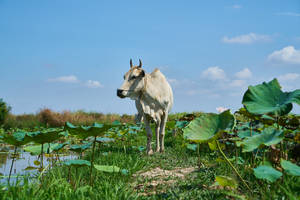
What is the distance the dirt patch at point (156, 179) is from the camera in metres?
3.07

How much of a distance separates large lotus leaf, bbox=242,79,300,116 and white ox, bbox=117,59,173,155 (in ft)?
9.25

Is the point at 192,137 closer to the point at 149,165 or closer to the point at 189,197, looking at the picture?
the point at 189,197

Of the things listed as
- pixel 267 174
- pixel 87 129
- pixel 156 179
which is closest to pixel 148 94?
pixel 156 179

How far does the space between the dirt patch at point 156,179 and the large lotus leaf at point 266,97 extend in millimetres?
1328

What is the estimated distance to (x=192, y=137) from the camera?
242 centimetres

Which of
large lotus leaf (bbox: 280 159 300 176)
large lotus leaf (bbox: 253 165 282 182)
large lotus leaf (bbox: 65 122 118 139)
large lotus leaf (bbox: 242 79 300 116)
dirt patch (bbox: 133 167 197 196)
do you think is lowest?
dirt patch (bbox: 133 167 197 196)

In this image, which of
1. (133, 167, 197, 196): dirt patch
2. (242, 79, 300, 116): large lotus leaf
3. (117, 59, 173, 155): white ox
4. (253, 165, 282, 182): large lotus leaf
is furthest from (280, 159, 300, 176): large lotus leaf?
(117, 59, 173, 155): white ox

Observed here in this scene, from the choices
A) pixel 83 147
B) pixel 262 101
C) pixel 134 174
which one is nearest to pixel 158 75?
pixel 134 174

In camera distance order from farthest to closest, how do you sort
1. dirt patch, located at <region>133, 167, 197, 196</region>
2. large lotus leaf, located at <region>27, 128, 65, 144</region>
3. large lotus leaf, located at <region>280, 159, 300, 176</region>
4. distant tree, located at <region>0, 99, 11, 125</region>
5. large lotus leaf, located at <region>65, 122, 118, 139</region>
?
distant tree, located at <region>0, 99, 11, 125</region>
dirt patch, located at <region>133, 167, 197, 196</region>
large lotus leaf, located at <region>27, 128, 65, 144</region>
large lotus leaf, located at <region>65, 122, 118, 139</region>
large lotus leaf, located at <region>280, 159, 300, 176</region>

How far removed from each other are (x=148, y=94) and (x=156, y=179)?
2.05 m

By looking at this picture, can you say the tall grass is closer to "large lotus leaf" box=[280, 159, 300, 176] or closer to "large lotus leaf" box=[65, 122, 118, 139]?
"large lotus leaf" box=[65, 122, 118, 139]

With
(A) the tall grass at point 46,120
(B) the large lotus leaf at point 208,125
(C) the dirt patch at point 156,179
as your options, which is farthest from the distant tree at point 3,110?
(B) the large lotus leaf at point 208,125

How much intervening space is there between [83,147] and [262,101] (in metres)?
2.05

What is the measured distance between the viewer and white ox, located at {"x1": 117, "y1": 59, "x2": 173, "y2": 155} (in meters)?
5.11
